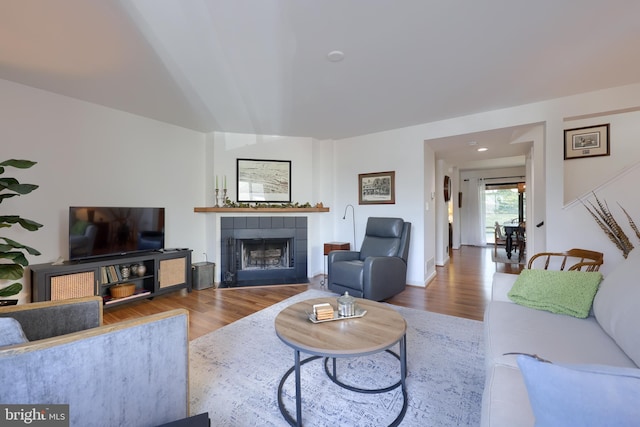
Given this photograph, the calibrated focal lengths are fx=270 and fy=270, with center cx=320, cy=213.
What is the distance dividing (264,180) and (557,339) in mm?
3839

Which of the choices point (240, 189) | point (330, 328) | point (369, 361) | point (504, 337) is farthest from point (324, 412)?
point (240, 189)

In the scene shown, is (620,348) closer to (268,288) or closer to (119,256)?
(268,288)

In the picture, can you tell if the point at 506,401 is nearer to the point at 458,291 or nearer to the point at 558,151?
the point at 458,291

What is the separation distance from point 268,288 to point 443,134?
3.25 metres

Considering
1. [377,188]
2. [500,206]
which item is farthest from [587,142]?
[500,206]

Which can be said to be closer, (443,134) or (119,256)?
(119,256)

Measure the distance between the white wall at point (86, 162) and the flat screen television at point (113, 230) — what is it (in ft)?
0.95

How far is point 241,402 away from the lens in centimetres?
153

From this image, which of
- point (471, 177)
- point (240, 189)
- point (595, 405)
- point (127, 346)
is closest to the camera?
point (595, 405)

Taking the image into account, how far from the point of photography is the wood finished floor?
279cm

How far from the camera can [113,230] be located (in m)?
3.05

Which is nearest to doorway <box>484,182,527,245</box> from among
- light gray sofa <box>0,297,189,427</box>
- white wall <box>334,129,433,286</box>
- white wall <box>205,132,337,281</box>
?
white wall <box>334,129,433,286</box>

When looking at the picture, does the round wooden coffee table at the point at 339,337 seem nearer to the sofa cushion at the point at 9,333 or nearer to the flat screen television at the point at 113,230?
the sofa cushion at the point at 9,333

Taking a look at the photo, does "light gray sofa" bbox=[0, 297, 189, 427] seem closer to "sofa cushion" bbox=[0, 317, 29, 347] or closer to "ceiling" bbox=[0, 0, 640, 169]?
"sofa cushion" bbox=[0, 317, 29, 347]
